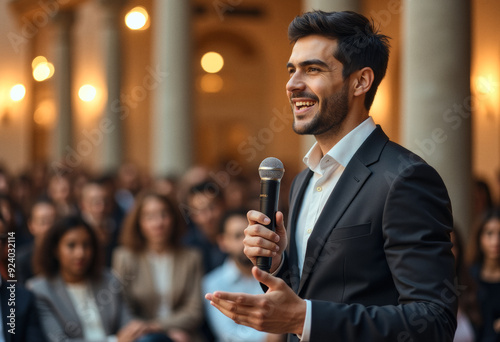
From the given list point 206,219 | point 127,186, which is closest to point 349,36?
point 206,219

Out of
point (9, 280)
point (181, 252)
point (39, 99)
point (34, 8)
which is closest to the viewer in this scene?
point (9, 280)

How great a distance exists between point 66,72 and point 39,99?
5.25 meters

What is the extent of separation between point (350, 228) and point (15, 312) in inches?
82.7

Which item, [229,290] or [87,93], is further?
[87,93]

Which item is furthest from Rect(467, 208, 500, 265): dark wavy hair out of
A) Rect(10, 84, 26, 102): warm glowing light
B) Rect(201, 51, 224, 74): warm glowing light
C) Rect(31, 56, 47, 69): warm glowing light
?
Rect(31, 56, 47, 69): warm glowing light

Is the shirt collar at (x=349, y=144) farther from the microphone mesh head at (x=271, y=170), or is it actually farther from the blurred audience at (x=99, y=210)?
the blurred audience at (x=99, y=210)

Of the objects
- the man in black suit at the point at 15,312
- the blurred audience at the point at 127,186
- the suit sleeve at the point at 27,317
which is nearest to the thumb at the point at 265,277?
the man in black suit at the point at 15,312

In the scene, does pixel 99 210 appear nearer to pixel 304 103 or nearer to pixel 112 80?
pixel 304 103

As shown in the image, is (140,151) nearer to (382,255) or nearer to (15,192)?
(15,192)

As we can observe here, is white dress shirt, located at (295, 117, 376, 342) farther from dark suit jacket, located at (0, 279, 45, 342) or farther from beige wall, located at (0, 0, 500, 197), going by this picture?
beige wall, located at (0, 0, 500, 197)

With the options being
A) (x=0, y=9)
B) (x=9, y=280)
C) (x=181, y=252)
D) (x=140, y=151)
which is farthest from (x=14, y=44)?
(x=9, y=280)

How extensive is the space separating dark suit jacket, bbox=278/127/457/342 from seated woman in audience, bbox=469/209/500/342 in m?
3.21

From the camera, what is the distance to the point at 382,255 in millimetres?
2002

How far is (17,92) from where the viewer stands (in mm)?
18938
